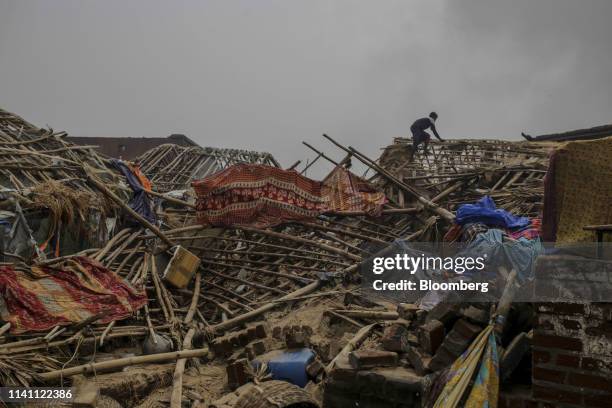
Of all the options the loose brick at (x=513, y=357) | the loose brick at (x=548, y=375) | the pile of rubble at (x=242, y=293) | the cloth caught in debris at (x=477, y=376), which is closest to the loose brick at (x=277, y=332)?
the pile of rubble at (x=242, y=293)

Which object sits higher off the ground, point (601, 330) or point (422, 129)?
point (422, 129)

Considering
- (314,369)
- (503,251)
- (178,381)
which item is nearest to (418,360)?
(314,369)

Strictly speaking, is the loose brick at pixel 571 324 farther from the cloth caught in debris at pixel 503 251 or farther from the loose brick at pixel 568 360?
the cloth caught in debris at pixel 503 251

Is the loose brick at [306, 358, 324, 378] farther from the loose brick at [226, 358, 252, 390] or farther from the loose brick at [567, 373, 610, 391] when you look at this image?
the loose brick at [567, 373, 610, 391]

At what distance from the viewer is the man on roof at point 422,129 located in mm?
15234

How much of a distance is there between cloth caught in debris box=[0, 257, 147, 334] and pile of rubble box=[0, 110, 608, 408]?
5 centimetres

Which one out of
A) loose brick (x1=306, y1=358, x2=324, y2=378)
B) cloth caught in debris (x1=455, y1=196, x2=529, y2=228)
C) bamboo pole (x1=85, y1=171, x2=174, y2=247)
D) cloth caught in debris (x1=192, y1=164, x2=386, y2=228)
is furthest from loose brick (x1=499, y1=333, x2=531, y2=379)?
cloth caught in debris (x1=192, y1=164, x2=386, y2=228)

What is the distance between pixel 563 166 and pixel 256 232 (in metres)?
8.30

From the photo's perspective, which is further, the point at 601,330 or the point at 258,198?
the point at 258,198

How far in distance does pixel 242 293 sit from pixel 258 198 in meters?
2.32

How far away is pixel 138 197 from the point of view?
11828 mm

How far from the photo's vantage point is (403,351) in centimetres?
521

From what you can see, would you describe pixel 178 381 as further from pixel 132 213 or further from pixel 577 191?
pixel 132 213

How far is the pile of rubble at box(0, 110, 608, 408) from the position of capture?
5.00 metres
